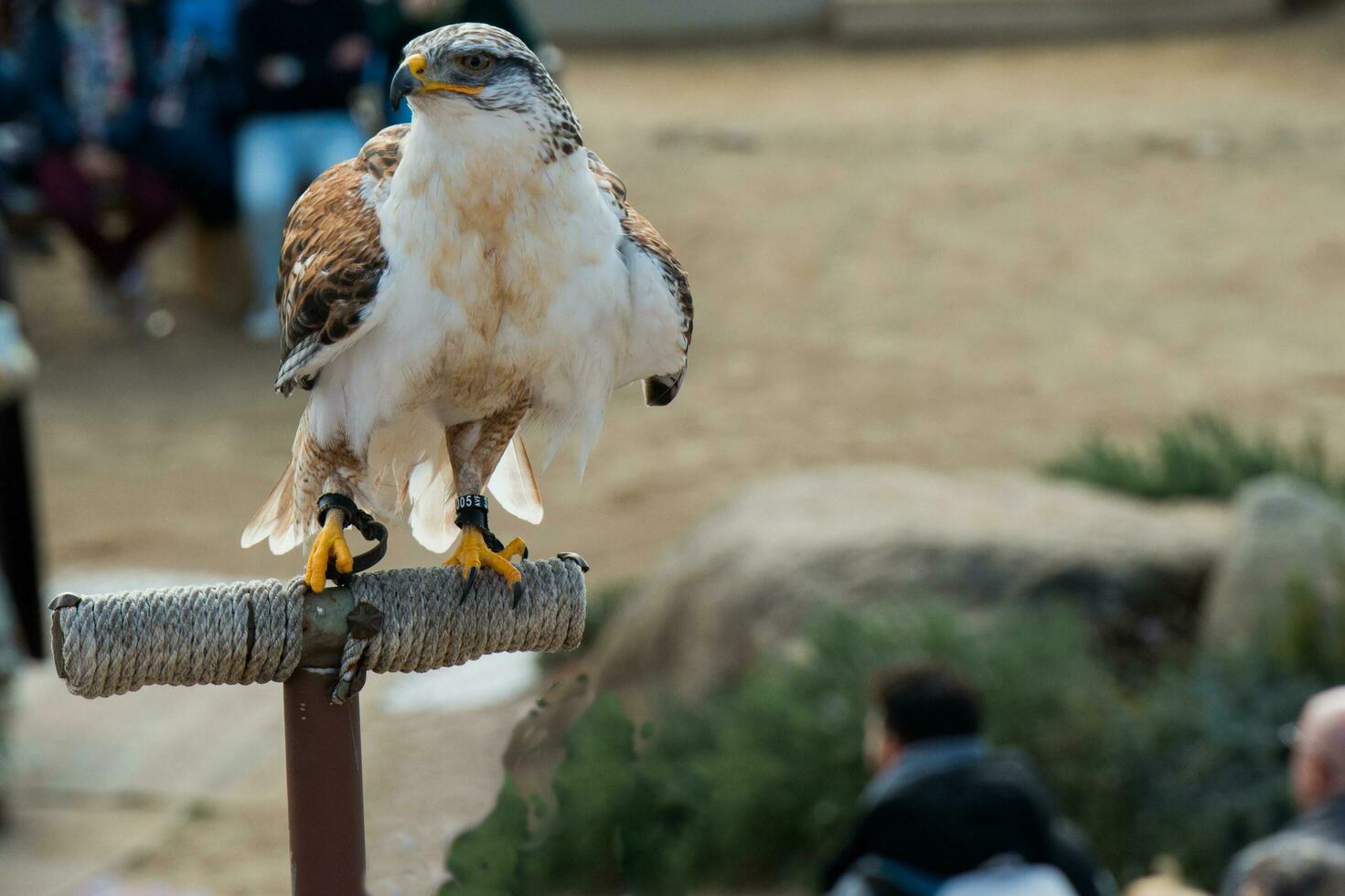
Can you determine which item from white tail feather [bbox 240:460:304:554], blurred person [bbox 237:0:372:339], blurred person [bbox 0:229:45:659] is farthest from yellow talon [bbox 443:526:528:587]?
blurred person [bbox 237:0:372:339]

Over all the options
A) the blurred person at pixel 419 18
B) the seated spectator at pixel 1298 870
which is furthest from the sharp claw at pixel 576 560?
the blurred person at pixel 419 18

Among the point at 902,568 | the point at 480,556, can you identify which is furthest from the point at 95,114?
the point at 480,556

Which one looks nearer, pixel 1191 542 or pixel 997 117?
pixel 1191 542

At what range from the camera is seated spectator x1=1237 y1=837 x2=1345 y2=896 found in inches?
139

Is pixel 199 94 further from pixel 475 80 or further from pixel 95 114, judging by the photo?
pixel 475 80

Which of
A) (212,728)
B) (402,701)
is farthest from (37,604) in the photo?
(402,701)

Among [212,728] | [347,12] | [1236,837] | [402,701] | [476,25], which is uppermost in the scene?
[476,25]

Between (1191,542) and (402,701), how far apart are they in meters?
2.81

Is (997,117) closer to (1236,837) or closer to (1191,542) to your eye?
(1191,542)

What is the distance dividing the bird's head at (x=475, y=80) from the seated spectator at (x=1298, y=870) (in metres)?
2.68

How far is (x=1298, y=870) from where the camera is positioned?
358cm

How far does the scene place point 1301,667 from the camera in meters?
5.14

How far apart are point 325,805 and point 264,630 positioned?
182 millimetres

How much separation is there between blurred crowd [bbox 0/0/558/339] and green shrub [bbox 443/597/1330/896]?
551 centimetres
